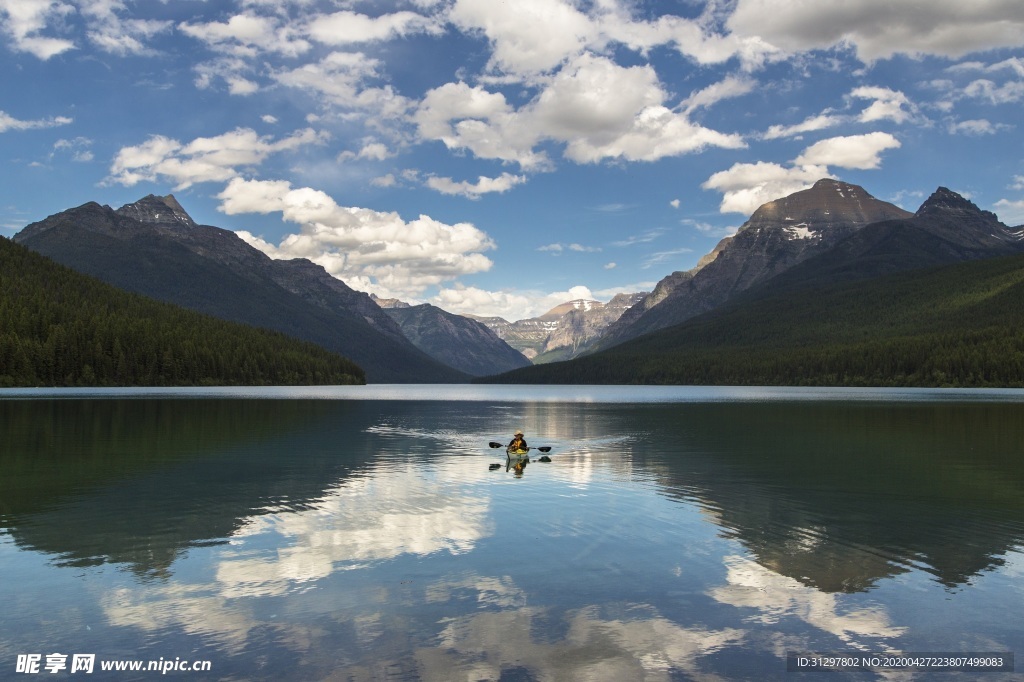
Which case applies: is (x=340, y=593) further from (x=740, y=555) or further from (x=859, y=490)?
(x=859, y=490)

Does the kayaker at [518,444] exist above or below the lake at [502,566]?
above

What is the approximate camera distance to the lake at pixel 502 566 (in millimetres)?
18797

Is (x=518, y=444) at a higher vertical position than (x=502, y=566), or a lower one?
higher

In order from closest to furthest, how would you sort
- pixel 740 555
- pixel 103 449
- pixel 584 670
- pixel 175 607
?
pixel 584 670 → pixel 175 607 → pixel 740 555 → pixel 103 449

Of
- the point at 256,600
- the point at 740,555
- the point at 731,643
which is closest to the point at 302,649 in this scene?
the point at 256,600

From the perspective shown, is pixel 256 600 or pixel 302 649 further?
pixel 256 600

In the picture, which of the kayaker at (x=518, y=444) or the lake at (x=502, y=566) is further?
the kayaker at (x=518, y=444)

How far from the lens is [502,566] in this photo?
1080 inches

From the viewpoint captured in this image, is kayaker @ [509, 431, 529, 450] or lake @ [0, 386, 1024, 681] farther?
kayaker @ [509, 431, 529, 450]

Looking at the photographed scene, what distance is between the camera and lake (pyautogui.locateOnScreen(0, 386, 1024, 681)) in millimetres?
18797

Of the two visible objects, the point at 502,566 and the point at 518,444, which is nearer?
the point at 502,566

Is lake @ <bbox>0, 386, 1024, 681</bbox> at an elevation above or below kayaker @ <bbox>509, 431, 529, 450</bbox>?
below

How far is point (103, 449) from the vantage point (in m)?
64.9

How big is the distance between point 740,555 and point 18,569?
86.1 ft
